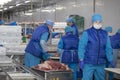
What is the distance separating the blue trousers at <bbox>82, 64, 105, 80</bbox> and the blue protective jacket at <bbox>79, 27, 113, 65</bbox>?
91 millimetres

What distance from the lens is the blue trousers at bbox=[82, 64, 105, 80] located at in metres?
5.50

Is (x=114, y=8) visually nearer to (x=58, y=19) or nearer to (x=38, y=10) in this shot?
(x=58, y=19)

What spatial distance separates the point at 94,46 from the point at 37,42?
184 cm

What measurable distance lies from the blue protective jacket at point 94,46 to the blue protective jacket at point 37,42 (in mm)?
1451

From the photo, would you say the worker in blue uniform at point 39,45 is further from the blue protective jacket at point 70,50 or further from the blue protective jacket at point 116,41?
the blue protective jacket at point 116,41

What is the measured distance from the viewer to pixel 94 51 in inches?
214

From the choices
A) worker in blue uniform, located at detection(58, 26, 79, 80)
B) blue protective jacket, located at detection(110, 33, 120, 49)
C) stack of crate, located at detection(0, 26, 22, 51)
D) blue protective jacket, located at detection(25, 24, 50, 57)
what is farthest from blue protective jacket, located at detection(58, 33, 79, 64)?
blue protective jacket, located at detection(110, 33, 120, 49)

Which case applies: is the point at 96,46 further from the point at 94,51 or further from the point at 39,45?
the point at 39,45

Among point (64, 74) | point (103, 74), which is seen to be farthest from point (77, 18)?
point (64, 74)

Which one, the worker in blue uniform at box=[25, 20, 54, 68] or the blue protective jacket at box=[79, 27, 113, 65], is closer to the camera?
the blue protective jacket at box=[79, 27, 113, 65]

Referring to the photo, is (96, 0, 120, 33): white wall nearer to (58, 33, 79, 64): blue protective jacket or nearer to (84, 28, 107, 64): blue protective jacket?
(58, 33, 79, 64): blue protective jacket

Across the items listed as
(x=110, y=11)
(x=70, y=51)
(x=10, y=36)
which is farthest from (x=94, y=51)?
(x=110, y=11)

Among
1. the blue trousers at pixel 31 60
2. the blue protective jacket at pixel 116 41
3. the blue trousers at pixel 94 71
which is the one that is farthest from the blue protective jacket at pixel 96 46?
the blue protective jacket at pixel 116 41

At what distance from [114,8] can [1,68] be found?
641cm
